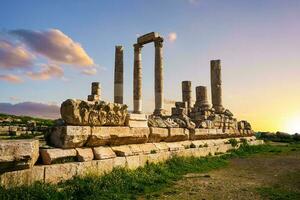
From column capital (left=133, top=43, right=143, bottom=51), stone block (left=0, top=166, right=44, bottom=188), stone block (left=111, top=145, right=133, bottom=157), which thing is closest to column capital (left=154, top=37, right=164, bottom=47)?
column capital (left=133, top=43, right=143, bottom=51)

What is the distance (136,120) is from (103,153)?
7.71 ft

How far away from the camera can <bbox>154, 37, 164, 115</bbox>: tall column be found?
27.1m

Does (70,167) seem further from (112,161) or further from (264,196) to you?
(264,196)

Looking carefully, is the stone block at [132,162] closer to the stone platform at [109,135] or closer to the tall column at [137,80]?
the stone platform at [109,135]

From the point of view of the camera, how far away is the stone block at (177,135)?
41.7 ft

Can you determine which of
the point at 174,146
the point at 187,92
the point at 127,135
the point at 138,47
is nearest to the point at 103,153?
the point at 127,135

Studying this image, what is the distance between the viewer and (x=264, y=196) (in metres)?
7.40

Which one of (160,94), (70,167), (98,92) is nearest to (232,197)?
(70,167)

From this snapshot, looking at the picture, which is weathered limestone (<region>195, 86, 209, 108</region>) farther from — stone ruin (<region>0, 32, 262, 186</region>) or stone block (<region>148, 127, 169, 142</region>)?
stone block (<region>148, 127, 169, 142</region>)

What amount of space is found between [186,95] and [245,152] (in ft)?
35.5

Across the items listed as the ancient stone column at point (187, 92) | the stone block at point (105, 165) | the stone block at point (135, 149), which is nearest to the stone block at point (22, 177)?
the stone block at point (105, 165)

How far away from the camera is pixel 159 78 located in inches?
1085

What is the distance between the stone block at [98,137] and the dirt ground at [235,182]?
255 centimetres

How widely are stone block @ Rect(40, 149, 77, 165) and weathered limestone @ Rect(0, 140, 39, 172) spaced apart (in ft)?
2.11
